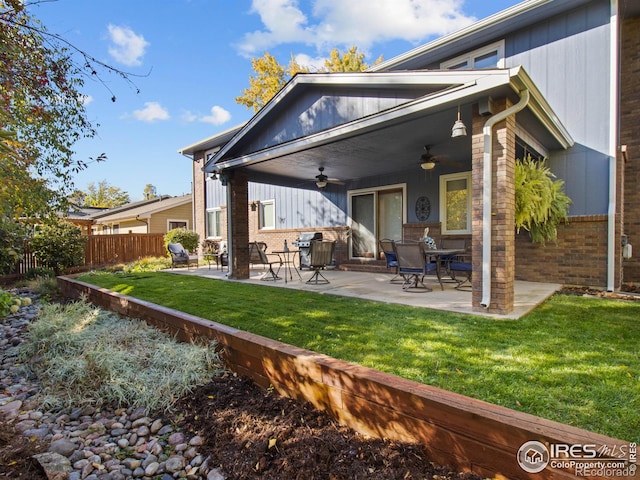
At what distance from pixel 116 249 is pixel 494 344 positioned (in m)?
13.8

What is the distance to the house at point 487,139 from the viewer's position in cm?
417

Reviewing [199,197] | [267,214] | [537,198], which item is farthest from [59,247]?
[537,198]

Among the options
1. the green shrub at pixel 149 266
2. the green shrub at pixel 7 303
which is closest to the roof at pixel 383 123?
the green shrub at pixel 7 303

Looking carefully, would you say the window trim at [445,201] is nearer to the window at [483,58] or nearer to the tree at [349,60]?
the window at [483,58]

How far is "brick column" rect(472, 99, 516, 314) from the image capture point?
410 centimetres


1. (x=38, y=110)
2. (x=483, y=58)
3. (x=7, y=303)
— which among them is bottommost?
(x=7, y=303)

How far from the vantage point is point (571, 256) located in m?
6.41

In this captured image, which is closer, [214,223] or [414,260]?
[414,260]

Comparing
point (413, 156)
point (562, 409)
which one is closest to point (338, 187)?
point (413, 156)

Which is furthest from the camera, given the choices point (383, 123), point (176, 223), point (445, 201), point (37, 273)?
point (176, 223)

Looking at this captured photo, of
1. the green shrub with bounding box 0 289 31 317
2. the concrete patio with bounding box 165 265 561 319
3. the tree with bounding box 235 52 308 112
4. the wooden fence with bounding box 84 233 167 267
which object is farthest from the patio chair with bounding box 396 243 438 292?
the tree with bounding box 235 52 308 112

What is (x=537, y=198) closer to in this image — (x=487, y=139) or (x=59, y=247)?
(x=487, y=139)

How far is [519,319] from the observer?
152 inches

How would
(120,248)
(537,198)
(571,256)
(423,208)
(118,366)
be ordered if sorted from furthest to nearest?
1. (120,248)
2. (423,208)
3. (571,256)
4. (537,198)
5. (118,366)
